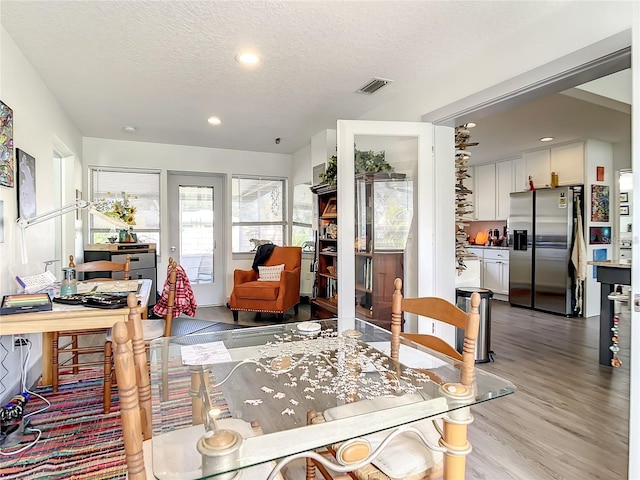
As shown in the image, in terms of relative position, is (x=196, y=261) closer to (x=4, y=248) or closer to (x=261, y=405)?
(x=4, y=248)

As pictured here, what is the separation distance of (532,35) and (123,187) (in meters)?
5.13

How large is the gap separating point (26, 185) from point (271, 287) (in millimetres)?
2674

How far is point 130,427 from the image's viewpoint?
0.84 m

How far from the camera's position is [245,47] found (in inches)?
99.2

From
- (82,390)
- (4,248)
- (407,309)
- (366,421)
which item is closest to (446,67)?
(407,309)

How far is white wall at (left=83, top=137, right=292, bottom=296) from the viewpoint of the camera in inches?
200

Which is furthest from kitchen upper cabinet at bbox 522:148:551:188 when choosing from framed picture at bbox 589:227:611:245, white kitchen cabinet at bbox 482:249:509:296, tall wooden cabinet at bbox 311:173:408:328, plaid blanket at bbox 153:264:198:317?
plaid blanket at bbox 153:264:198:317

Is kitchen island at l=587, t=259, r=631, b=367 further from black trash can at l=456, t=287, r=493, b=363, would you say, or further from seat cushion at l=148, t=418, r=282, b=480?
seat cushion at l=148, t=418, r=282, b=480

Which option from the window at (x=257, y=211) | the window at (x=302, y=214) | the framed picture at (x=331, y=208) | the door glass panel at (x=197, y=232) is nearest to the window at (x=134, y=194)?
the door glass panel at (x=197, y=232)

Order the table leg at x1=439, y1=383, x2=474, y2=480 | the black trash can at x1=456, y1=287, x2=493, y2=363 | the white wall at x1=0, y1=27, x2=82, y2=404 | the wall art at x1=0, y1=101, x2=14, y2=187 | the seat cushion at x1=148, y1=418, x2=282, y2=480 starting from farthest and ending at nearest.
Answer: the black trash can at x1=456, y1=287, x2=493, y2=363 → the white wall at x1=0, y1=27, x2=82, y2=404 → the wall art at x1=0, y1=101, x2=14, y2=187 → the table leg at x1=439, y1=383, x2=474, y2=480 → the seat cushion at x1=148, y1=418, x2=282, y2=480

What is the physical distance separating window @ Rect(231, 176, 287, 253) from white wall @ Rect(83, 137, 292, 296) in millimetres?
111

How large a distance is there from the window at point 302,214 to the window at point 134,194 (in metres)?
2.05

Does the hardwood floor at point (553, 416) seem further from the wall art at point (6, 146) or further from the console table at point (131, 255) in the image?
the console table at point (131, 255)

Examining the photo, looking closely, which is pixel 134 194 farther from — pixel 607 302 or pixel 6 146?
pixel 607 302
